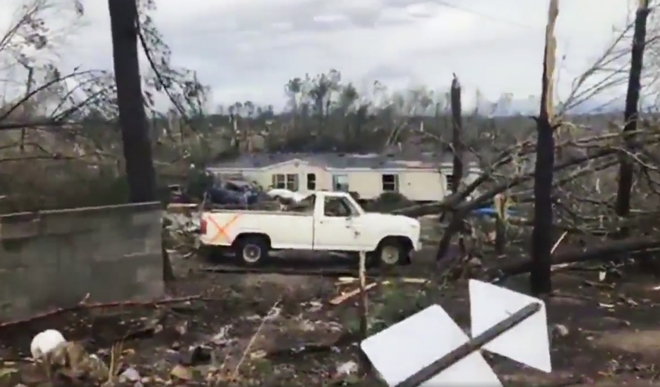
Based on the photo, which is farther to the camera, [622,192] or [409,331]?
[622,192]

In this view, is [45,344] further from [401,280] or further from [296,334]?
[401,280]

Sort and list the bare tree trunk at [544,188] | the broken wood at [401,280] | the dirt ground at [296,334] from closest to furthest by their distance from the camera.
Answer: the dirt ground at [296,334] → the bare tree trunk at [544,188] → the broken wood at [401,280]

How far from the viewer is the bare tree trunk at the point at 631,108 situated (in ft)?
43.0

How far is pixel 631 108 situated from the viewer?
→ 14219 mm

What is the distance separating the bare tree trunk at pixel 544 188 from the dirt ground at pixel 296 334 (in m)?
0.45

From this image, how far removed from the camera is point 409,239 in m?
16.3

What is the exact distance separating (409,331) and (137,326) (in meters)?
6.92

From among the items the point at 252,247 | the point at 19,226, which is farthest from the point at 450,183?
the point at 19,226

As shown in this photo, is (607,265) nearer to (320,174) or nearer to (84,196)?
(84,196)

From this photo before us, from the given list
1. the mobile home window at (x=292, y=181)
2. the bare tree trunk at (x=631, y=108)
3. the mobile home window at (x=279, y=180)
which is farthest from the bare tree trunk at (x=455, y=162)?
the mobile home window at (x=279, y=180)

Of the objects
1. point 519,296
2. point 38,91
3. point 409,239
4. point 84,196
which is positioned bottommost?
point 409,239

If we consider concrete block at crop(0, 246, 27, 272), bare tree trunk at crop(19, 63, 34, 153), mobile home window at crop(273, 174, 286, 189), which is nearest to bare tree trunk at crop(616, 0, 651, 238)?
concrete block at crop(0, 246, 27, 272)

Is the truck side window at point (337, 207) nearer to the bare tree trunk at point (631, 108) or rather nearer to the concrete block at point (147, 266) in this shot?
the bare tree trunk at point (631, 108)

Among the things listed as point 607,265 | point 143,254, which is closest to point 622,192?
point 607,265
